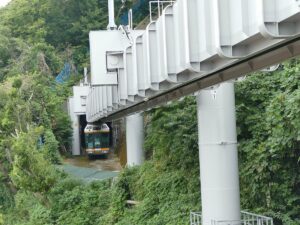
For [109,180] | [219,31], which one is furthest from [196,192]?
[109,180]

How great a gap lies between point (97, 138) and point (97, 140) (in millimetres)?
242

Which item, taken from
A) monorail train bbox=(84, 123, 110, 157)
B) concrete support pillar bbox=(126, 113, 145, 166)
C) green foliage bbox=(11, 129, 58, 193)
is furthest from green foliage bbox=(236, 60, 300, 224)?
monorail train bbox=(84, 123, 110, 157)

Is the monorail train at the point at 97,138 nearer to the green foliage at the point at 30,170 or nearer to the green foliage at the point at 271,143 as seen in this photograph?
the green foliage at the point at 30,170

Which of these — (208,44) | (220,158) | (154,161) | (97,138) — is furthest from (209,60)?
(97,138)

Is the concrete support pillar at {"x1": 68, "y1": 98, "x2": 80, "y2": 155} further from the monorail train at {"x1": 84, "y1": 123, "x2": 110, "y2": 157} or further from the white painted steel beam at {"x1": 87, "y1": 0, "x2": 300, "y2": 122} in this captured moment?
the white painted steel beam at {"x1": 87, "y1": 0, "x2": 300, "y2": 122}

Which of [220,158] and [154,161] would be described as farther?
[154,161]

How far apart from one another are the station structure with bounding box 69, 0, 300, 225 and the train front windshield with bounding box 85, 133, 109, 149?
2210 cm

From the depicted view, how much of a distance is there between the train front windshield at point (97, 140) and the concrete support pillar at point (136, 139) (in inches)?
617

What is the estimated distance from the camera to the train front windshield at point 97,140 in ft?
134

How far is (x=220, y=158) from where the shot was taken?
12.2 m

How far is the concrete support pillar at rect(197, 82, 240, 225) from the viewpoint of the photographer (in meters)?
12.2

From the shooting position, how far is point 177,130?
16750 mm

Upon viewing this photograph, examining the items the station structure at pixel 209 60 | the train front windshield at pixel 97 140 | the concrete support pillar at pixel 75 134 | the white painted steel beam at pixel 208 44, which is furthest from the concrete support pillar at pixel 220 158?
the concrete support pillar at pixel 75 134

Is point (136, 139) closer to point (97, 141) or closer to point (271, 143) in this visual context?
point (271, 143)
